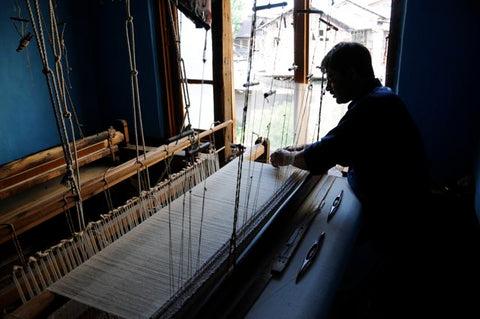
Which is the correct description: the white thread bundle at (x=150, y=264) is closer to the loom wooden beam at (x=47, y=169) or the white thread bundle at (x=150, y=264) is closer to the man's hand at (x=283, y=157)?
the man's hand at (x=283, y=157)

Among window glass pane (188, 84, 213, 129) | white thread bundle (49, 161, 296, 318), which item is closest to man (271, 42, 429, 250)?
white thread bundle (49, 161, 296, 318)

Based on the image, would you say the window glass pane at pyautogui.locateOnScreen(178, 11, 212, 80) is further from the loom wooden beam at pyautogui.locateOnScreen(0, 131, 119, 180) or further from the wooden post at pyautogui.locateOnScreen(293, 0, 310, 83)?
the loom wooden beam at pyautogui.locateOnScreen(0, 131, 119, 180)

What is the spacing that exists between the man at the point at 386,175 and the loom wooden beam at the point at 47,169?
162cm

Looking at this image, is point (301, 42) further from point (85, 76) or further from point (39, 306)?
point (39, 306)

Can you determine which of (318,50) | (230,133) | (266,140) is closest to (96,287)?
(266,140)

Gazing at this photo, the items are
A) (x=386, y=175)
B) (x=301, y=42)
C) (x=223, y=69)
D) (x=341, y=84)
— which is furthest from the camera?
(x=223, y=69)

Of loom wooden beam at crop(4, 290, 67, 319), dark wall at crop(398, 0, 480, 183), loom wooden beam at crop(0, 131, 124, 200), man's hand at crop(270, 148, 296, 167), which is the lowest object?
loom wooden beam at crop(4, 290, 67, 319)

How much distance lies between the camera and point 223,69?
10.9ft

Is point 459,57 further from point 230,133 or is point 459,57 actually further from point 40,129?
point 40,129

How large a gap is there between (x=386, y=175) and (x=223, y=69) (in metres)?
2.13

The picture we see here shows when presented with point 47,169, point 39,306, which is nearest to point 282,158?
point 39,306

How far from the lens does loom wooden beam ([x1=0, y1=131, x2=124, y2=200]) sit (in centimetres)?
Result: 196

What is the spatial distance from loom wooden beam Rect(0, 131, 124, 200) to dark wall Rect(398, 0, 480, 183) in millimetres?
2163

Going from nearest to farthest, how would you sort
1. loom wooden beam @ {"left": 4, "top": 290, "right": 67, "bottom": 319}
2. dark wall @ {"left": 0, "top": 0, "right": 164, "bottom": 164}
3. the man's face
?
1. loom wooden beam @ {"left": 4, "top": 290, "right": 67, "bottom": 319}
2. the man's face
3. dark wall @ {"left": 0, "top": 0, "right": 164, "bottom": 164}
